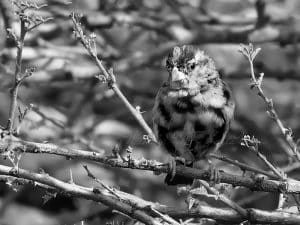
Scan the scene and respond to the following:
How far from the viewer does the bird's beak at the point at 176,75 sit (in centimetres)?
473

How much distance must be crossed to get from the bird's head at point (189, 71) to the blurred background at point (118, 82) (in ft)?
2.25

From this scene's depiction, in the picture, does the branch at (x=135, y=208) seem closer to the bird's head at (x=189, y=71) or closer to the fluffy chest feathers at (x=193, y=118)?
the fluffy chest feathers at (x=193, y=118)

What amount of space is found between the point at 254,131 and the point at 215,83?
1834 millimetres

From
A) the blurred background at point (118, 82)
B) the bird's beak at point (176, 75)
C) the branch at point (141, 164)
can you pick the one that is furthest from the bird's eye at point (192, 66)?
the branch at point (141, 164)

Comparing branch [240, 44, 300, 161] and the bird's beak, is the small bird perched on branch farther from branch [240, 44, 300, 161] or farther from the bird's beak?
branch [240, 44, 300, 161]

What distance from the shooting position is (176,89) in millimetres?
4730

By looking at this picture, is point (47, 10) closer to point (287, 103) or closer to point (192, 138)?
point (192, 138)

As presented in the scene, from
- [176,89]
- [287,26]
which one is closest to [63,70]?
[176,89]

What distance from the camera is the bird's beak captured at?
4730 mm

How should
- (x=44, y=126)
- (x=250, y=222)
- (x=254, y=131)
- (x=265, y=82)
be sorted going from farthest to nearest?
(x=265, y=82) → (x=254, y=131) → (x=44, y=126) → (x=250, y=222)

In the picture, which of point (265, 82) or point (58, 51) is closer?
point (58, 51)

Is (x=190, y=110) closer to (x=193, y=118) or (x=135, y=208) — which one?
(x=193, y=118)

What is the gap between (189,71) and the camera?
4.88m

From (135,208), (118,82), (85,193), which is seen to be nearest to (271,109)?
(135,208)
